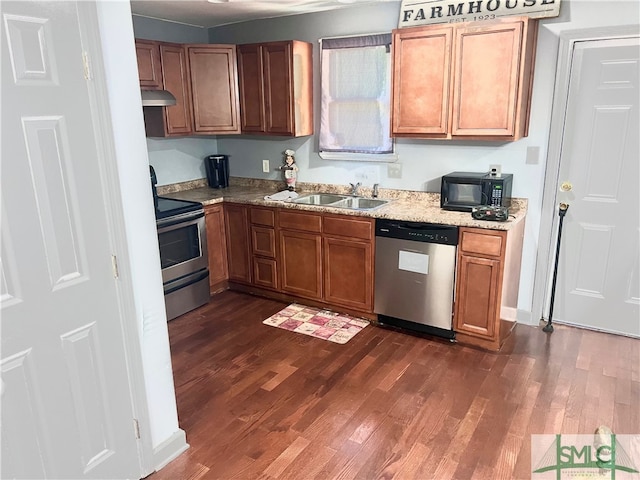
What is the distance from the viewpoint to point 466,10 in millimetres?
3330

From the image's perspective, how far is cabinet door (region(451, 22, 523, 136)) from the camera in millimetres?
3014

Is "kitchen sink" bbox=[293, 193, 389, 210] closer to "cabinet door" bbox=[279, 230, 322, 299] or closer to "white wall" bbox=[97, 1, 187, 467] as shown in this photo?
"cabinet door" bbox=[279, 230, 322, 299]

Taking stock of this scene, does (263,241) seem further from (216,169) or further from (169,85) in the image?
(169,85)

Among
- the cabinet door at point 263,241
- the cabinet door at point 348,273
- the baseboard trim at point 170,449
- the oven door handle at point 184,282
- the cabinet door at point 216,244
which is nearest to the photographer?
the baseboard trim at point 170,449

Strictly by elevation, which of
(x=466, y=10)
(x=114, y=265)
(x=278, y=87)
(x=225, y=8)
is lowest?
(x=114, y=265)

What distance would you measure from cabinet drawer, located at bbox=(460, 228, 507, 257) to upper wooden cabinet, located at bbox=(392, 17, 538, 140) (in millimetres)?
679

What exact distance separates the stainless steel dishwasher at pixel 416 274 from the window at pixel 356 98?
90cm

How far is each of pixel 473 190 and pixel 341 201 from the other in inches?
46.9

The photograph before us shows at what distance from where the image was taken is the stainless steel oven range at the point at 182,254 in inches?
144

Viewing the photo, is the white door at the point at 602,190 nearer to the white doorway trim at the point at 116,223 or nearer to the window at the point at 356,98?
the window at the point at 356,98

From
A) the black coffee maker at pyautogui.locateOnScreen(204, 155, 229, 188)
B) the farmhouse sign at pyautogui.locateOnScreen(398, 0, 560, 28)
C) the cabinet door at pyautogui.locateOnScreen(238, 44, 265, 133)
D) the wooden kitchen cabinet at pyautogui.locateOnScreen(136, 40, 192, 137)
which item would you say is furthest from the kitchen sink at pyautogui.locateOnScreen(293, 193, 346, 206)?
the farmhouse sign at pyautogui.locateOnScreen(398, 0, 560, 28)

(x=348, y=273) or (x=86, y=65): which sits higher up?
(x=86, y=65)

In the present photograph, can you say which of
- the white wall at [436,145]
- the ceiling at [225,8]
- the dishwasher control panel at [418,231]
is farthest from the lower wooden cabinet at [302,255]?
the ceiling at [225,8]

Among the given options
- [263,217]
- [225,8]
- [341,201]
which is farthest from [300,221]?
[225,8]
